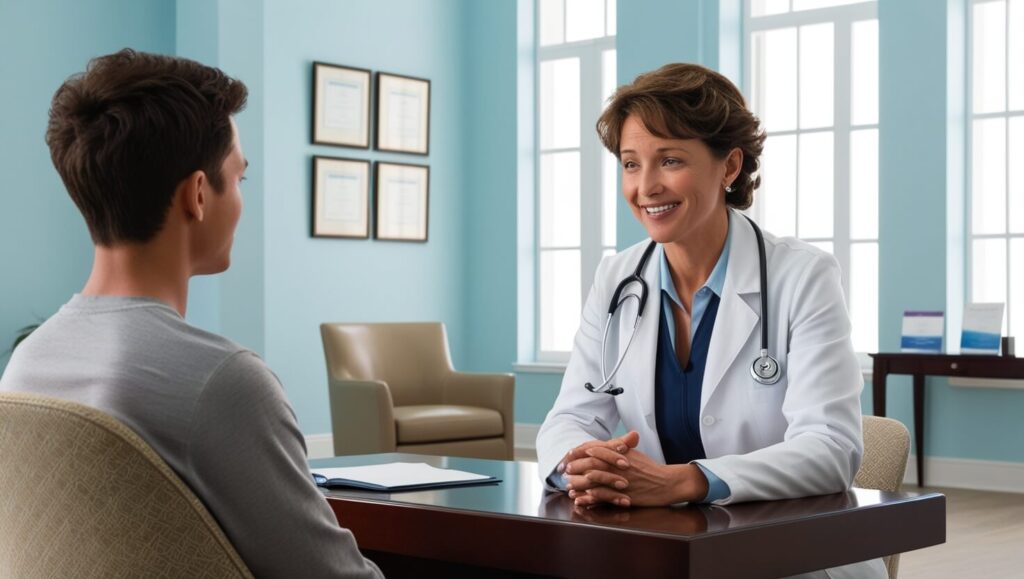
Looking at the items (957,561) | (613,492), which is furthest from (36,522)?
(957,561)

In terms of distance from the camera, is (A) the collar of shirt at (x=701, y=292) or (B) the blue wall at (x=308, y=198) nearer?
(A) the collar of shirt at (x=701, y=292)

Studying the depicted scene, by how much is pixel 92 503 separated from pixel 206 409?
124 mm

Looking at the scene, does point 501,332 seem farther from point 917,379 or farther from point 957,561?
point 957,561

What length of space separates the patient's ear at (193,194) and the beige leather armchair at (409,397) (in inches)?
176

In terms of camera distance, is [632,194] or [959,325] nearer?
[632,194]

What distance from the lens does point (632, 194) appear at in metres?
2.20

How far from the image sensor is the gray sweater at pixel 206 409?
3.69 ft

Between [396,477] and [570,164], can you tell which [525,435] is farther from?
[396,477]

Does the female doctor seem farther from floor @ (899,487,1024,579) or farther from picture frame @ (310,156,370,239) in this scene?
picture frame @ (310,156,370,239)

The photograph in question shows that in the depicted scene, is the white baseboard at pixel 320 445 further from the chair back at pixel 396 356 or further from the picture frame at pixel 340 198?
the chair back at pixel 396 356

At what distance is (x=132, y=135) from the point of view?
1.19m

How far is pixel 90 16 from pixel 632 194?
5.74 metres

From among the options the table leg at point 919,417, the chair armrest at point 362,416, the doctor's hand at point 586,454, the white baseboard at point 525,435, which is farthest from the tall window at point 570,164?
the doctor's hand at point 586,454

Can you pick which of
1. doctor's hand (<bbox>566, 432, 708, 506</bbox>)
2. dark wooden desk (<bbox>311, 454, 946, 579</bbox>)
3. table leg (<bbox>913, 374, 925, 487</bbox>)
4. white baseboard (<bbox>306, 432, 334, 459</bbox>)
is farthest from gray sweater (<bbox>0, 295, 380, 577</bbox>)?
white baseboard (<bbox>306, 432, 334, 459</bbox>)
